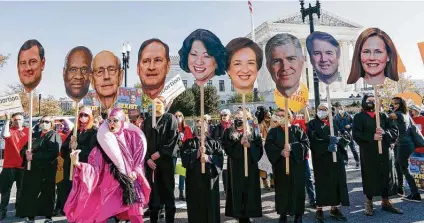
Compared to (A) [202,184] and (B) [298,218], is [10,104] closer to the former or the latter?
(A) [202,184]

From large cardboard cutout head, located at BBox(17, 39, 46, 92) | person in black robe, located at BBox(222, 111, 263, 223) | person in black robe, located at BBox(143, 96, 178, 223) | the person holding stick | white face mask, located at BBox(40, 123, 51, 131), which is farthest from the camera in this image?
the person holding stick

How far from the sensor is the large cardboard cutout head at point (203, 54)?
18.2 ft

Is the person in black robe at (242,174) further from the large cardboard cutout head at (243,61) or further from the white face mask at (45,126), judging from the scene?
the white face mask at (45,126)

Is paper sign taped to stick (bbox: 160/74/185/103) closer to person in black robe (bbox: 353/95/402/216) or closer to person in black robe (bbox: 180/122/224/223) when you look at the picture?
person in black robe (bbox: 180/122/224/223)

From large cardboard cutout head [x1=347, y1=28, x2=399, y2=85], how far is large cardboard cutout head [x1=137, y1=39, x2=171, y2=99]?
3476 mm

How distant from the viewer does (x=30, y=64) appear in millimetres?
6066

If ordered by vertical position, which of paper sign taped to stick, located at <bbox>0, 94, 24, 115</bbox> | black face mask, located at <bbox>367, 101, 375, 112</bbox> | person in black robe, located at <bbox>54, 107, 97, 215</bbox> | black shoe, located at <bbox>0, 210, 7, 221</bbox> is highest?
paper sign taped to stick, located at <bbox>0, 94, 24, 115</bbox>

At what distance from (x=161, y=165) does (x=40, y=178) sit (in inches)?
82.6

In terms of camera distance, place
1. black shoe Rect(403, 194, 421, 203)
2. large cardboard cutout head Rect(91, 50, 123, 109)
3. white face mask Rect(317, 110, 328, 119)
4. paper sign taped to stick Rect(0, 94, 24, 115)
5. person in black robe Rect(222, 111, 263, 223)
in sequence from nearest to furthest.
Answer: person in black robe Rect(222, 111, 263, 223) < white face mask Rect(317, 110, 328, 119) < large cardboard cutout head Rect(91, 50, 123, 109) < black shoe Rect(403, 194, 421, 203) < paper sign taped to stick Rect(0, 94, 24, 115)

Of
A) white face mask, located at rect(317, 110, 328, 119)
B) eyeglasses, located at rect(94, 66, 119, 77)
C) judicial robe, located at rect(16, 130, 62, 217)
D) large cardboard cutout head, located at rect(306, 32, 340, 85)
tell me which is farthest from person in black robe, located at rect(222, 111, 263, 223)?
judicial robe, located at rect(16, 130, 62, 217)

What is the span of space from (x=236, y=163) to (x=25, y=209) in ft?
11.7

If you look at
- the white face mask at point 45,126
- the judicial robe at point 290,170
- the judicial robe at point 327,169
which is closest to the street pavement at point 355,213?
the judicial robe at point 327,169

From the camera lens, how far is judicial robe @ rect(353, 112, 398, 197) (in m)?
5.75

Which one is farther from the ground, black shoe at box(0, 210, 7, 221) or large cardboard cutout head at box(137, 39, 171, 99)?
large cardboard cutout head at box(137, 39, 171, 99)
